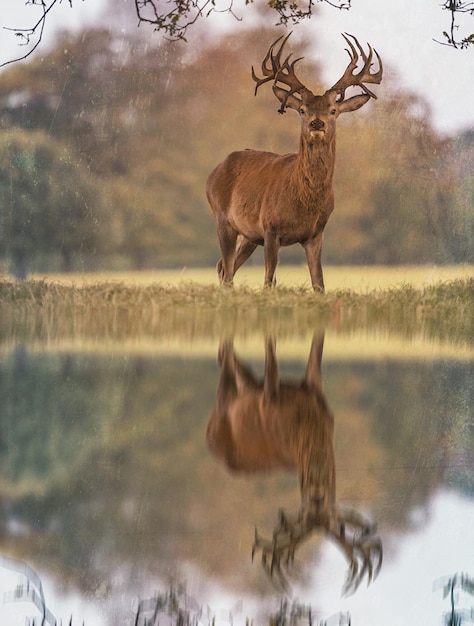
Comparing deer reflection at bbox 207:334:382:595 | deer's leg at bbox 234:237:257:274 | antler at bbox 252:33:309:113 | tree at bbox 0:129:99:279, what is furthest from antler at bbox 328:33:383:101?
deer reflection at bbox 207:334:382:595

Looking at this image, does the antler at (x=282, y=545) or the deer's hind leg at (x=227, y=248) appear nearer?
the antler at (x=282, y=545)

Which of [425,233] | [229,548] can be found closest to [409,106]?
[425,233]

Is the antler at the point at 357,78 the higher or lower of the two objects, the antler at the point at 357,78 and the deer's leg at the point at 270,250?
the higher

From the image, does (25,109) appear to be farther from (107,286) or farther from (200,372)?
(200,372)

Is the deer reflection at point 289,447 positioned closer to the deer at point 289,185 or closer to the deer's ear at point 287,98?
the deer at point 289,185

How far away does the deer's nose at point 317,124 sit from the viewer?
639cm

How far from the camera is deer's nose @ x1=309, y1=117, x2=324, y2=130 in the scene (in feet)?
21.0

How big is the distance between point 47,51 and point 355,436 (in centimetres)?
422

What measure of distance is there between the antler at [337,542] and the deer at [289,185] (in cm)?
354

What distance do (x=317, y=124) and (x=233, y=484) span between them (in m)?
3.53

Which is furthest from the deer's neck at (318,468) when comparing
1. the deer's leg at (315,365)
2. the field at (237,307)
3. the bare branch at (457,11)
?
the field at (237,307)

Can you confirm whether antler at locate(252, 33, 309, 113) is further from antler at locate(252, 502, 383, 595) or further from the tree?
antler at locate(252, 502, 383, 595)

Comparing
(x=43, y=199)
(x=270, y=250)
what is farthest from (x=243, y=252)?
(x=43, y=199)

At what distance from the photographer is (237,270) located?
683 centimetres
